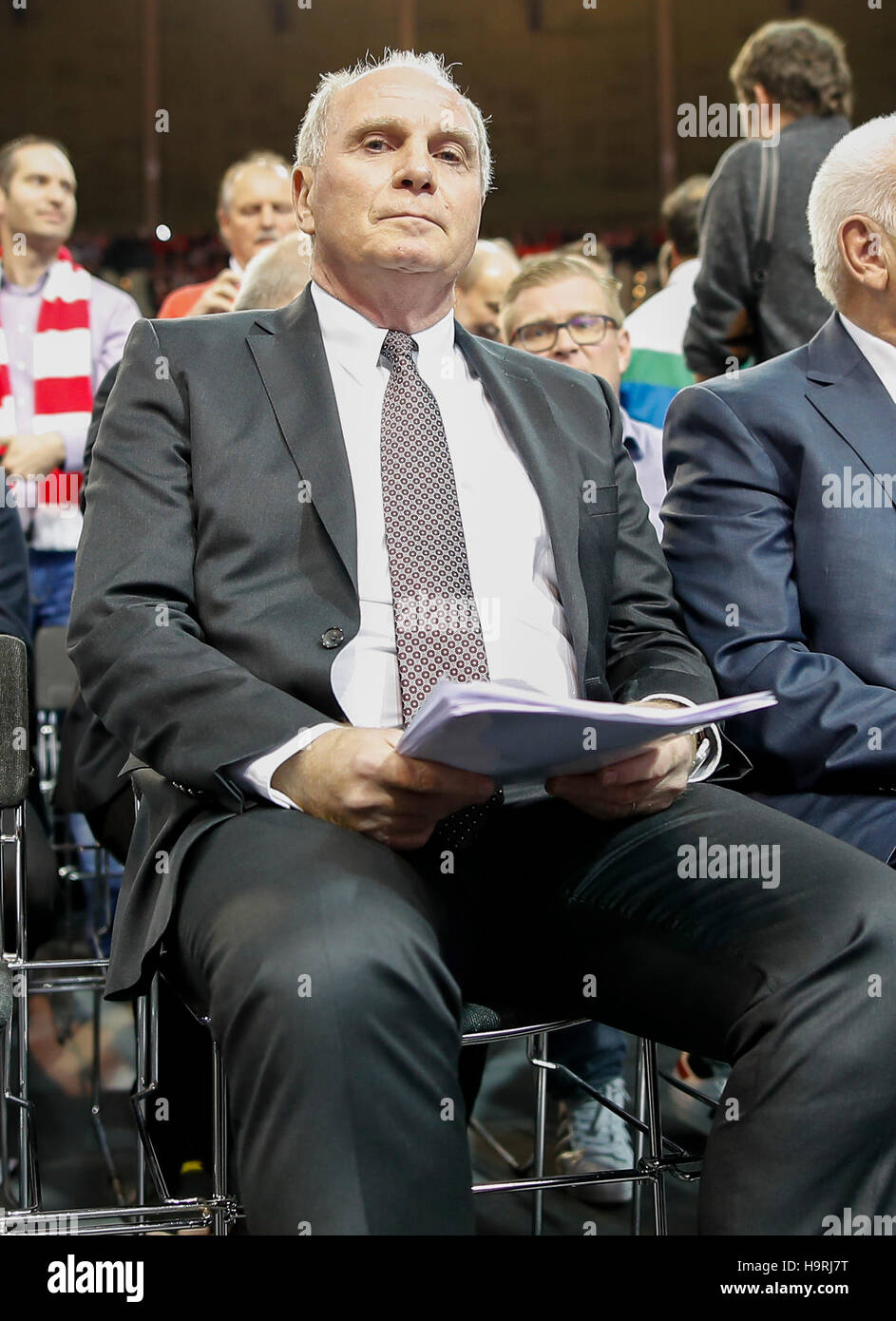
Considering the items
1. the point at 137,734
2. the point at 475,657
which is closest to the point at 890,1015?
the point at 475,657

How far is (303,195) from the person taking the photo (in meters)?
2.02

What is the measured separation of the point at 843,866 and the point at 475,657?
50 centimetres

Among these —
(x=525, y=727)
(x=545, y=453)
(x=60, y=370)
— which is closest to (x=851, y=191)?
(x=545, y=453)

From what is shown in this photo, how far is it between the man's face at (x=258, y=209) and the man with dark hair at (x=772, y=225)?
1414 mm

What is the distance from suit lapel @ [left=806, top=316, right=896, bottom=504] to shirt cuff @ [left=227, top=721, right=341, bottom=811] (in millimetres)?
940

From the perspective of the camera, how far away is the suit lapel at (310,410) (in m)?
1.74

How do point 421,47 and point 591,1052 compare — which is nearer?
point 591,1052

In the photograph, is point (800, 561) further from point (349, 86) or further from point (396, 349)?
point (349, 86)

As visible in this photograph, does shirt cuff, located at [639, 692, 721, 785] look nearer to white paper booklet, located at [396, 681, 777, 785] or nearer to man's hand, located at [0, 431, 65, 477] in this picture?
white paper booklet, located at [396, 681, 777, 785]

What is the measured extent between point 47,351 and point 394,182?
101 inches

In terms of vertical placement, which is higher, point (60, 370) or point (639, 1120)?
point (60, 370)

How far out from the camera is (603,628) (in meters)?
1.92

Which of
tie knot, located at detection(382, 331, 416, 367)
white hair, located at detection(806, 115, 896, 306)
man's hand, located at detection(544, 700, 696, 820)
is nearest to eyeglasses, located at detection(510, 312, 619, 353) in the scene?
white hair, located at detection(806, 115, 896, 306)
